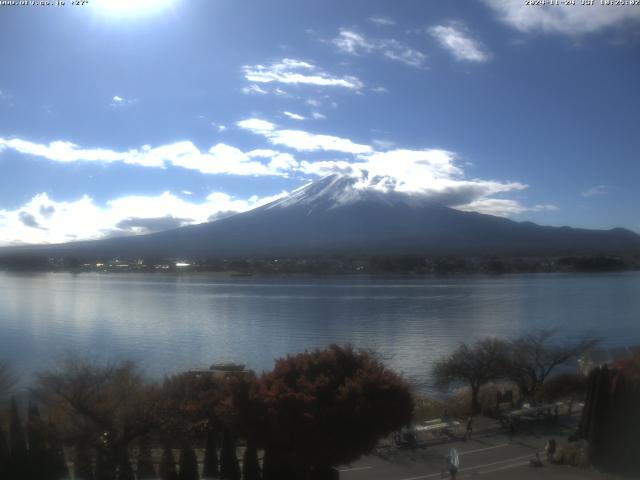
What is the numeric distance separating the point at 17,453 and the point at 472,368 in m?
7.58

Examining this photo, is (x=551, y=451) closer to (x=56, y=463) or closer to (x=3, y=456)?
(x=56, y=463)

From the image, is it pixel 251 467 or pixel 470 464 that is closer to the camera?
pixel 251 467

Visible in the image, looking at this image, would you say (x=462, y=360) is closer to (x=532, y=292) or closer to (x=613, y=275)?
(x=532, y=292)

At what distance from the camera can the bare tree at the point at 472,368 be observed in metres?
10.9

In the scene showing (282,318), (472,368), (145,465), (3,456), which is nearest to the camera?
(3,456)

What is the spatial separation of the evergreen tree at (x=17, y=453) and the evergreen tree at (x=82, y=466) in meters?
0.39

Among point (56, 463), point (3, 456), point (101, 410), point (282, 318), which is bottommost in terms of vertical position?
point (282, 318)

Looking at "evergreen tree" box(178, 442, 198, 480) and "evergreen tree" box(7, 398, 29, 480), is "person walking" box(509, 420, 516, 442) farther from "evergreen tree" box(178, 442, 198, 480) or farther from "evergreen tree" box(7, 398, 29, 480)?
"evergreen tree" box(7, 398, 29, 480)

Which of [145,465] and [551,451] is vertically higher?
[145,465]

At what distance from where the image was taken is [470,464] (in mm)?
6359

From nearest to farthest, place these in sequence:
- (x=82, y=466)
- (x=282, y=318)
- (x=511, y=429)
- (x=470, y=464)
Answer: (x=82, y=466) → (x=470, y=464) → (x=511, y=429) → (x=282, y=318)

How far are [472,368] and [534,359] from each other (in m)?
1.61

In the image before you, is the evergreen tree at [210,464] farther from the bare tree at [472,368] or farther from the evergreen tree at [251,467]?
the bare tree at [472,368]

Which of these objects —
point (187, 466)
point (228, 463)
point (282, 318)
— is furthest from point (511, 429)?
point (282, 318)
